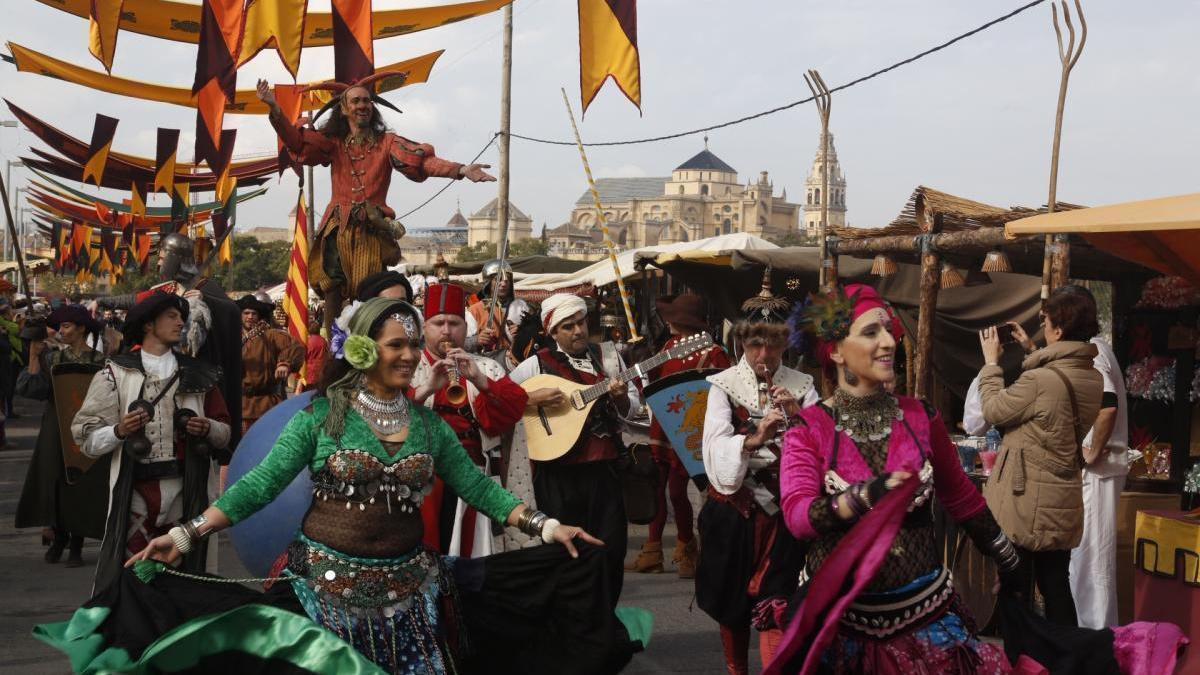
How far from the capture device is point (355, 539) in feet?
14.4

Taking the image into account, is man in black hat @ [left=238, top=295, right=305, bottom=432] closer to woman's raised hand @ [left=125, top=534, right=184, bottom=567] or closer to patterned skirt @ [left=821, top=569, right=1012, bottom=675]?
woman's raised hand @ [left=125, top=534, right=184, bottom=567]

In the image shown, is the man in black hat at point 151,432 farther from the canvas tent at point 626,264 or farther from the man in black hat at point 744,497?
the canvas tent at point 626,264

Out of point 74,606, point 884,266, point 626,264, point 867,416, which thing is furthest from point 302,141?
point 626,264

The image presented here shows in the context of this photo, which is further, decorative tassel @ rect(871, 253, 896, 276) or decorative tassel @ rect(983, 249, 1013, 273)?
decorative tassel @ rect(871, 253, 896, 276)

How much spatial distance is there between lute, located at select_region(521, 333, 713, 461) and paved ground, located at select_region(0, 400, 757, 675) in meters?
1.15

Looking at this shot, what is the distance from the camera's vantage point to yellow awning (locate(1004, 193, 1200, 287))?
595cm

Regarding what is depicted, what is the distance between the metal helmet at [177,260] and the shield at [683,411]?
10.5ft

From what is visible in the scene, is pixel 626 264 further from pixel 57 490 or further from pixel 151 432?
pixel 151 432

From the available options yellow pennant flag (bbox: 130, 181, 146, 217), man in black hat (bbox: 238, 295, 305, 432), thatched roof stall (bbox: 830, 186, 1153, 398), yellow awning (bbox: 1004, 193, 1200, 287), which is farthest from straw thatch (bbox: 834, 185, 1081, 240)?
yellow pennant flag (bbox: 130, 181, 146, 217)

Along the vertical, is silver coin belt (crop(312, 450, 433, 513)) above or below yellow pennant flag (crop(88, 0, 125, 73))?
below

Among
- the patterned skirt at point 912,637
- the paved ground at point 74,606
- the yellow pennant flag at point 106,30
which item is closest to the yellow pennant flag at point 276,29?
the yellow pennant flag at point 106,30

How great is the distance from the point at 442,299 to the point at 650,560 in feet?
11.9

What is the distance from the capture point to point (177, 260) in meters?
8.18

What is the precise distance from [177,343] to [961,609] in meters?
4.61
